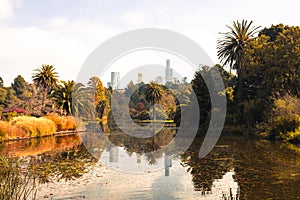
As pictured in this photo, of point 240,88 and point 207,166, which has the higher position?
point 240,88

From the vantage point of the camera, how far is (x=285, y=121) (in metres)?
27.1

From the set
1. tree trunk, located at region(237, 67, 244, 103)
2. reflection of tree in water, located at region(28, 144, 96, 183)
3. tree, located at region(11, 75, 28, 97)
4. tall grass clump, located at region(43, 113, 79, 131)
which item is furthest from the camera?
tree, located at region(11, 75, 28, 97)

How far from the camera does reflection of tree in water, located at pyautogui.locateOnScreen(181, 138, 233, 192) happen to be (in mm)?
12125

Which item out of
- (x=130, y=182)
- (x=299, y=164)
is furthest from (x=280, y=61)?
(x=130, y=182)

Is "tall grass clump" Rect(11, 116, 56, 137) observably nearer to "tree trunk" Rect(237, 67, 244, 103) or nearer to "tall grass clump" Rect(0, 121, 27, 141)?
"tall grass clump" Rect(0, 121, 27, 141)

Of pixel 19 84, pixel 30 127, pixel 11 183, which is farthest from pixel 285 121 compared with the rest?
pixel 19 84

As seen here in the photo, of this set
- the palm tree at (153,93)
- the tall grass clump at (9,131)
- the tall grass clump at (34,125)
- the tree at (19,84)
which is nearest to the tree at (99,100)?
the palm tree at (153,93)

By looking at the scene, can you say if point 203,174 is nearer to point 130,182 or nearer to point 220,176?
point 220,176

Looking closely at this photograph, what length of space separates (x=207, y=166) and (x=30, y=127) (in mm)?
19317

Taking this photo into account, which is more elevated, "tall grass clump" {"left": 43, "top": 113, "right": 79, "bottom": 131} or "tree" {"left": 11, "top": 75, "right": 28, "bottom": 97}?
"tree" {"left": 11, "top": 75, "right": 28, "bottom": 97}

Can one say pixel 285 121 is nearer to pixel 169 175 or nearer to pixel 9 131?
pixel 169 175

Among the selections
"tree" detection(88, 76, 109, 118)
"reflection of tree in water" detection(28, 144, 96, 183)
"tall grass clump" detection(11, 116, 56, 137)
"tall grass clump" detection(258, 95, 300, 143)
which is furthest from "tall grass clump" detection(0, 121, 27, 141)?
"tree" detection(88, 76, 109, 118)

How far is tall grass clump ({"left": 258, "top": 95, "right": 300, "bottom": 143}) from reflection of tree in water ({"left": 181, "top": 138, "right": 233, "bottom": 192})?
8618 millimetres

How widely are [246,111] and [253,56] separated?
21.9 ft
